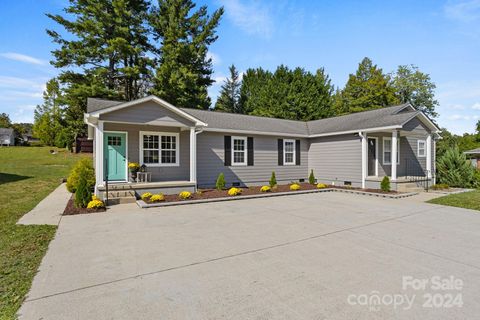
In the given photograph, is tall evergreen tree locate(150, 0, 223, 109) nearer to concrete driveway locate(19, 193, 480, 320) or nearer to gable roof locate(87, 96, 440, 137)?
gable roof locate(87, 96, 440, 137)

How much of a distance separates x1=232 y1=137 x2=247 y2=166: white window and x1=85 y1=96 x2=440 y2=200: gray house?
0.05 m

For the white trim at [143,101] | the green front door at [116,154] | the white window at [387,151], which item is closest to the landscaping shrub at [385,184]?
the white window at [387,151]

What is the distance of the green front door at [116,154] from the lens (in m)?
10.6

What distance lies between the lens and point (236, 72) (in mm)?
41469

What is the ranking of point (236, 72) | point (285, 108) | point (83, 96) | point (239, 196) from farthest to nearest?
1. point (236, 72)
2. point (285, 108)
3. point (83, 96)
4. point (239, 196)

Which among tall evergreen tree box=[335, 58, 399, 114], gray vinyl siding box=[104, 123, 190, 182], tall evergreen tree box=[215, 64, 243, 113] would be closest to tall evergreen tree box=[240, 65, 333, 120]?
tall evergreen tree box=[335, 58, 399, 114]

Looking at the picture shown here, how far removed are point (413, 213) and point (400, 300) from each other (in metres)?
6.02

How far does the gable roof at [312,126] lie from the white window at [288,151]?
0.62 metres

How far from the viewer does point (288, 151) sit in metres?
15.2

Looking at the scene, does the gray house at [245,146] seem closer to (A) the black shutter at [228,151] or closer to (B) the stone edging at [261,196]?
(A) the black shutter at [228,151]

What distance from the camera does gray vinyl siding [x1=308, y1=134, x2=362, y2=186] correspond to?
13.5m

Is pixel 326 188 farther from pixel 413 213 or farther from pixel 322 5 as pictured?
pixel 322 5

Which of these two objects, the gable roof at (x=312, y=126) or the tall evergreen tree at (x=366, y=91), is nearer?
the gable roof at (x=312, y=126)

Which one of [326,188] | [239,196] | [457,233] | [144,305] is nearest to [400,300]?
[144,305]
